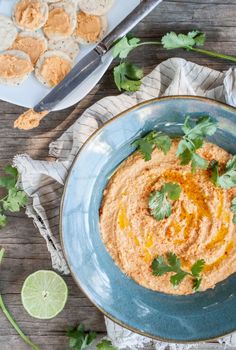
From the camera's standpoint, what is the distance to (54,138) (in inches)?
103

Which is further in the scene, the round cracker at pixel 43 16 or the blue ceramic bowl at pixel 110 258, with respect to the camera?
the round cracker at pixel 43 16

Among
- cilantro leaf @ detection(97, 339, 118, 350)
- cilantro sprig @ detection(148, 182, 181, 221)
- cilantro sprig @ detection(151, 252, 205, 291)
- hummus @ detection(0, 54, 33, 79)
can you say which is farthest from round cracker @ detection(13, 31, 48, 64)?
cilantro leaf @ detection(97, 339, 118, 350)

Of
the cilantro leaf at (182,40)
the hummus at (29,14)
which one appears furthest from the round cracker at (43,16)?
the cilantro leaf at (182,40)

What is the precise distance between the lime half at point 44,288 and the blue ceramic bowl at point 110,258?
0.19 metres

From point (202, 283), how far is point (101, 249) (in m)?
0.42

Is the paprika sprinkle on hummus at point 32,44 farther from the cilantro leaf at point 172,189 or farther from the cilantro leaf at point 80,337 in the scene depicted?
the cilantro leaf at point 80,337

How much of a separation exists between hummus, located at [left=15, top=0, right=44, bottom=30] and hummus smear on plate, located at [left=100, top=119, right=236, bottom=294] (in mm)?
668

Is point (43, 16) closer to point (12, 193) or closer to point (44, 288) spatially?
point (12, 193)

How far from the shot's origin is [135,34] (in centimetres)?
257

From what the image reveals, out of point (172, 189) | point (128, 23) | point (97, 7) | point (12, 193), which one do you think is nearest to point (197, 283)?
point (172, 189)

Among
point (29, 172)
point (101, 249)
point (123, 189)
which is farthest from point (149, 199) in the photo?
point (29, 172)

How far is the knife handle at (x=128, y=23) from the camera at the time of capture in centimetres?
238

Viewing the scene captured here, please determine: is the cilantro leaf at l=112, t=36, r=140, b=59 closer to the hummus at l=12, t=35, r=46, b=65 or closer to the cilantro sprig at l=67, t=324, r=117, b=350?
the hummus at l=12, t=35, r=46, b=65

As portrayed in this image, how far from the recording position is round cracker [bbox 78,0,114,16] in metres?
2.48
